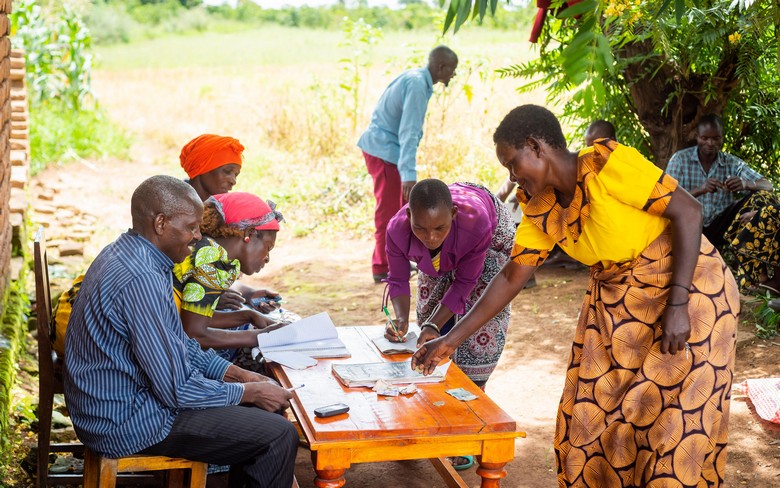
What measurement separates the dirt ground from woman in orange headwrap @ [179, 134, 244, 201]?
1527 millimetres

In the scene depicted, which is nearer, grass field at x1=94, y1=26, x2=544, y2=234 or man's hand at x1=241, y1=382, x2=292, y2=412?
man's hand at x1=241, y1=382, x2=292, y2=412

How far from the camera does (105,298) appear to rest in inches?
110

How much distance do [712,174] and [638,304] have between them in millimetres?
3713

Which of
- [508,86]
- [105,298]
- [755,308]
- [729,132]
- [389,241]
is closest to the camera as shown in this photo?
[105,298]

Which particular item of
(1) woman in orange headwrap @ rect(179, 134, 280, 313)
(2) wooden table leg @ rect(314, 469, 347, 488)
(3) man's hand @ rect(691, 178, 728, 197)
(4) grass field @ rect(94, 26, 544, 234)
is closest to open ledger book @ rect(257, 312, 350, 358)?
(2) wooden table leg @ rect(314, 469, 347, 488)

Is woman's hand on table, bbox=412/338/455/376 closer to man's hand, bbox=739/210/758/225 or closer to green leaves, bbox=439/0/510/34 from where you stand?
green leaves, bbox=439/0/510/34

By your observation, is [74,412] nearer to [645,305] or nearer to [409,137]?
[645,305]

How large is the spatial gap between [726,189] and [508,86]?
7.03 metres

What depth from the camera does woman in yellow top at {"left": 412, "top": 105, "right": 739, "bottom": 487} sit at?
276cm

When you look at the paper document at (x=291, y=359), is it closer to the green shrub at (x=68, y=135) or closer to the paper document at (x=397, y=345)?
the paper document at (x=397, y=345)

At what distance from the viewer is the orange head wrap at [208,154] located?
465 cm

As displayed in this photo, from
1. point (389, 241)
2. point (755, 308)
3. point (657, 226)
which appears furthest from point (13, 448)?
point (755, 308)

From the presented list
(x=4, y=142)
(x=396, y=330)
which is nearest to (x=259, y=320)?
(x=396, y=330)

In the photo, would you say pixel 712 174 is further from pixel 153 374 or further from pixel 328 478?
pixel 153 374
